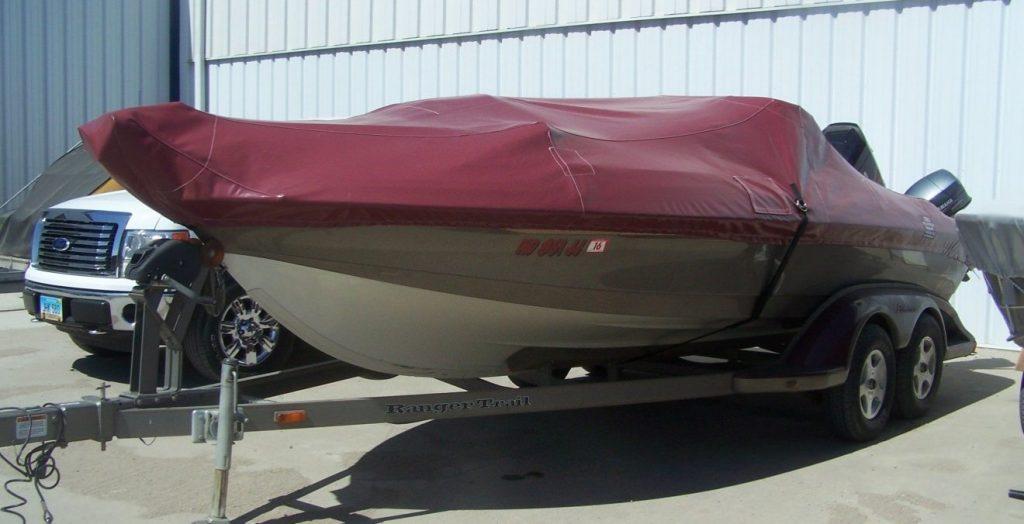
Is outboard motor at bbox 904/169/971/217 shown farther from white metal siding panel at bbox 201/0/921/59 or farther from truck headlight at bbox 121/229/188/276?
truck headlight at bbox 121/229/188/276

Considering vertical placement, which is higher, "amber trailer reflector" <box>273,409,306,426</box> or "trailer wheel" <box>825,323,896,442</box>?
"amber trailer reflector" <box>273,409,306,426</box>

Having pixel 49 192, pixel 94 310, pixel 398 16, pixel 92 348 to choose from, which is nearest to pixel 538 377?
pixel 94 310

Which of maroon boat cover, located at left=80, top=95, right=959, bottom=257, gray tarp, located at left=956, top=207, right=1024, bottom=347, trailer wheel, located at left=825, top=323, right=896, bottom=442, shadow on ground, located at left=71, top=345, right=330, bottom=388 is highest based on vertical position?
maroon boat cover, located at left=80, top=95, right=959, bottom=257

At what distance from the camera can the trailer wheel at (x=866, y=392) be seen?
19.2 ft

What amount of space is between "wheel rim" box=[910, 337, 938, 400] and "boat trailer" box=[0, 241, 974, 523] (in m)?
1.42

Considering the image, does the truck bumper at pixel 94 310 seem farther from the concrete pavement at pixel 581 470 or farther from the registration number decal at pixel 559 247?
the registration number decal at pixel 559 247

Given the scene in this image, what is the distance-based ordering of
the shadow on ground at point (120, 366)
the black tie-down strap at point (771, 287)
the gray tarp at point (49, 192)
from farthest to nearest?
the gray tarp at point (49, 192)
the shadow on ground at point (120, 366)
the black tie-down strap at point (771, 287)

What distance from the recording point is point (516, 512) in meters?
4.71

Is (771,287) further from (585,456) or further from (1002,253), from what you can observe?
(585,456)

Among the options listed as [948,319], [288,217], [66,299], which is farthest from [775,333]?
[66,299]

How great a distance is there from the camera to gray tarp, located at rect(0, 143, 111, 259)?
1094 cm

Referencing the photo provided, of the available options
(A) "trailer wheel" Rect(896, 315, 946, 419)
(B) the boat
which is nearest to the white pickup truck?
(B) the boat

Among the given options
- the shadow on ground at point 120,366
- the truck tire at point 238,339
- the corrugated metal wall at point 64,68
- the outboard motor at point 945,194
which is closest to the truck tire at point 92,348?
the shadow on ground at point 120,366

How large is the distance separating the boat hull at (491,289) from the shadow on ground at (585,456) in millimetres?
582
